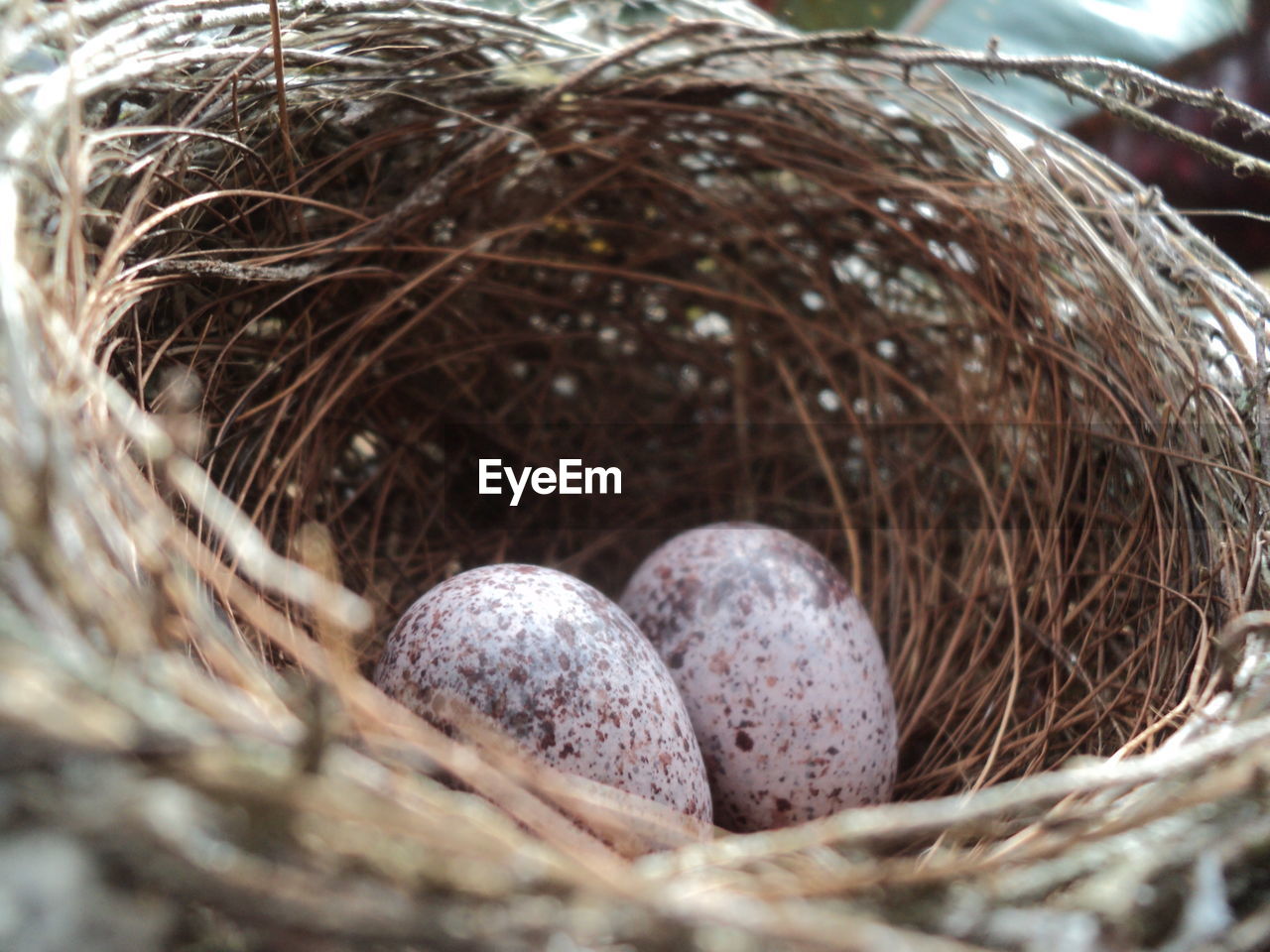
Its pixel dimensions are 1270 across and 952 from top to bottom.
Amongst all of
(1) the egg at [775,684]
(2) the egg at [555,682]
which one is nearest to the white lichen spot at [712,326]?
(1) the egg at [775,684]

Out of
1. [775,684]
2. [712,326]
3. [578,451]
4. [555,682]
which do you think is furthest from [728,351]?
[555,682]

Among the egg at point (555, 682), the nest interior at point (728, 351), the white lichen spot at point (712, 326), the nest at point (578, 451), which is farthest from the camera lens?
the white lichen spot at point (712, 326)

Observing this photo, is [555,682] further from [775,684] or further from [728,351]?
[728,351]

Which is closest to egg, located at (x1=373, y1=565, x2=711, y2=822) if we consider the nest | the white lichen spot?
the nest

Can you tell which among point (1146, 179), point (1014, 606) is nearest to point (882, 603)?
point (1014, 606)

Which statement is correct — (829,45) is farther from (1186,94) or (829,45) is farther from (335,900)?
(335,900)

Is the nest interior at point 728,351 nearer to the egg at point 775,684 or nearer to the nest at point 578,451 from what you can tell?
the nest at point 578,451
